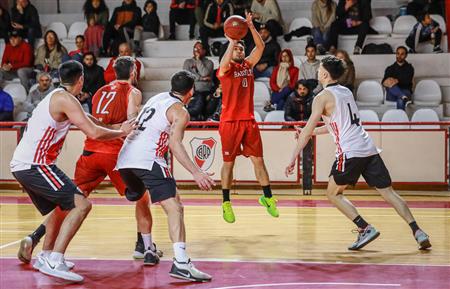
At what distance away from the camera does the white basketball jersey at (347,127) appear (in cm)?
835

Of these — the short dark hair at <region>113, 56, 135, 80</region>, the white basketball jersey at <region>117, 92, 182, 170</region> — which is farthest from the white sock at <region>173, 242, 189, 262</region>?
the short dark hair at <region>113, 56, 135, 80</region>

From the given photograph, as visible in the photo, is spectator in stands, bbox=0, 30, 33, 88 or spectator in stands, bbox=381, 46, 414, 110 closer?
spectator in stands, bbox=381, 46, 414, 110

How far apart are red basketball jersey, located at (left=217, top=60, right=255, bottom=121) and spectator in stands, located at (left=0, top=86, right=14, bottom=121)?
6942 mm

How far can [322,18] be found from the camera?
55.2 ft

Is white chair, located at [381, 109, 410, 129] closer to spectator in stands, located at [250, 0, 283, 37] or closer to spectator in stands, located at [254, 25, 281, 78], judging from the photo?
spectator in stands, located at [254, 25, 281, 78]

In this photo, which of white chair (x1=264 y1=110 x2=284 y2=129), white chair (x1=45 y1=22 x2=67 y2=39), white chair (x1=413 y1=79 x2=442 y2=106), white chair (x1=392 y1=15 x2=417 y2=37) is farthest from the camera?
white chair (x1=45 y1=22 x2=67 y2=39)

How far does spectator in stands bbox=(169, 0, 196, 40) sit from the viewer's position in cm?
1778

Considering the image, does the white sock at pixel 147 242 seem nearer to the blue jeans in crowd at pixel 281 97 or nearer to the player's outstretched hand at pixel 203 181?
the player's outstretched hand at pixel 203 181

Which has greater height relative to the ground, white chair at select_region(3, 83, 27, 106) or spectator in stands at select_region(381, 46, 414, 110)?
spectator in stands at select_region(381, 46, 414, 110)

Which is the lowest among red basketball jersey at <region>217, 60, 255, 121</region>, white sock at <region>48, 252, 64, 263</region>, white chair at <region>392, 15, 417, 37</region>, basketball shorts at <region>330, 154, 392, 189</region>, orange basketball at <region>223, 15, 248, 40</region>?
white sock at <region>48, 252, 64, 263</region>

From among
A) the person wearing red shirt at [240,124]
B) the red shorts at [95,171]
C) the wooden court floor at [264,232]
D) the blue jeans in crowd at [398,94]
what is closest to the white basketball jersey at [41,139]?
the red shorts at [95,171]

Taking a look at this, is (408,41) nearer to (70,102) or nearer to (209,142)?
(209,142)

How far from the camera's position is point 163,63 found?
57.4 feet

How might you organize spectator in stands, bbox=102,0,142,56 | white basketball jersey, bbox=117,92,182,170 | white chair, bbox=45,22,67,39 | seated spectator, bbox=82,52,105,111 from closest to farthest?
white basketball jersey, bbox=117,92,182,170
seated spectator, bbox=82,52,105,111
spectator in stands, bbox=102,0,142,56
white chair, bbox=45,22,67,39
